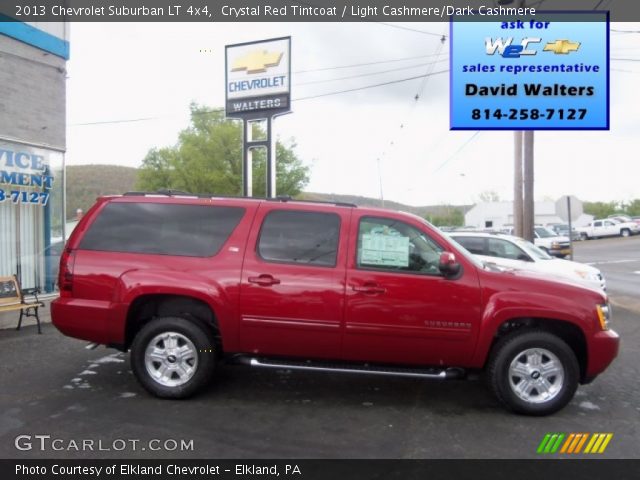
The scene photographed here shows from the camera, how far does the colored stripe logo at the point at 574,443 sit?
165 inches

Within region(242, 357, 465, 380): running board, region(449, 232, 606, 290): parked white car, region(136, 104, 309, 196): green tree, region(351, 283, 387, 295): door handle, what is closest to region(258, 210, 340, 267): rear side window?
region(351, 283, 387, 295): door handle

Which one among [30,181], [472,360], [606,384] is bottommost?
[606,384]

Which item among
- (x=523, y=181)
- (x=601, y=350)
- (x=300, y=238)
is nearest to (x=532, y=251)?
(x=523, y=181)

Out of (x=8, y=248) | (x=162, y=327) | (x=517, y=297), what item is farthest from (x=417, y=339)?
(x=8, y=248)

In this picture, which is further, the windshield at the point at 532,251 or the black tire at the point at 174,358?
the windshield at the point at 532,251

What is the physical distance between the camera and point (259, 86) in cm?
1338

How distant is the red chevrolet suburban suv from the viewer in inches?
192

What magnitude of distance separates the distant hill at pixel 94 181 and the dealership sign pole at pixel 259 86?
63.5 m

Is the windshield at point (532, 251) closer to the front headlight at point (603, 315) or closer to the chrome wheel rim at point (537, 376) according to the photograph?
the front headlight at point (603, 315)

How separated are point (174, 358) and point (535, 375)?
10.9 feet

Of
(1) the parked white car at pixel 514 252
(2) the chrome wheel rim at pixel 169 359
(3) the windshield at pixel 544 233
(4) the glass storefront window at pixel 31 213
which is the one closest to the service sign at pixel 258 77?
(4) the glass storefront window at pixel 31 213
